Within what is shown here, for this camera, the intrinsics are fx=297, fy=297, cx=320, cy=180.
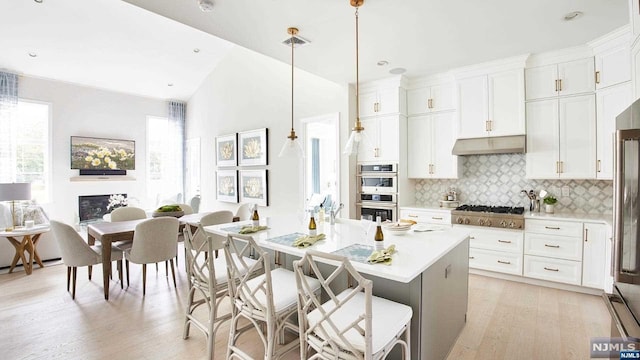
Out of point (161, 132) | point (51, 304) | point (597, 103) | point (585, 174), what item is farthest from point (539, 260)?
point (161, 132)

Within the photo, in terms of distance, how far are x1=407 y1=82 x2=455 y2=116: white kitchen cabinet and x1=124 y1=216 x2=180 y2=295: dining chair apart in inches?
145

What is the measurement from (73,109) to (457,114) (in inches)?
296

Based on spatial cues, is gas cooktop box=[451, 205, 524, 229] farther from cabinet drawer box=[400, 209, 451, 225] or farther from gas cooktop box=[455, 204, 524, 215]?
cabinet drawer box=[400, 209, 451, 225]

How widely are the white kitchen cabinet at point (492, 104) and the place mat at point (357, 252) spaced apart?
2.86 meters

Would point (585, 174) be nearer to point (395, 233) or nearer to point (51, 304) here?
point (395, 233)

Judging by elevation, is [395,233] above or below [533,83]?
below

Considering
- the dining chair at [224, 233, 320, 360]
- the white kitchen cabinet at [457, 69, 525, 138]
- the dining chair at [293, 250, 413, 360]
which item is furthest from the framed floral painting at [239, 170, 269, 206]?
the dining chair at [293, 250, 413, 360]

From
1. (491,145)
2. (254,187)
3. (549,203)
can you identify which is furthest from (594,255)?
(254,187)

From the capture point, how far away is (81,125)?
6434 millimetres

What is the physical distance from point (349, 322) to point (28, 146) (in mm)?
7367

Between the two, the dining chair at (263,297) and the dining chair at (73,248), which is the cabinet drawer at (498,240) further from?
the dining chair at (73,248)

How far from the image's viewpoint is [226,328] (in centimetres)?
263

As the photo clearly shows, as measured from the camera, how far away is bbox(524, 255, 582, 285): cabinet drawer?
331 cm

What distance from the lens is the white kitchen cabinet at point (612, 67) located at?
3.02 m
